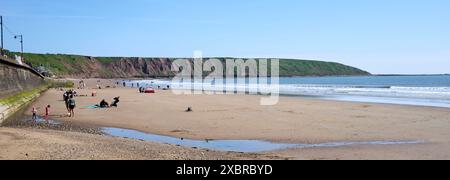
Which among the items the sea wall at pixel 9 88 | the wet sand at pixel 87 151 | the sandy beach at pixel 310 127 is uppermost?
the sea wall at pixel 9 88

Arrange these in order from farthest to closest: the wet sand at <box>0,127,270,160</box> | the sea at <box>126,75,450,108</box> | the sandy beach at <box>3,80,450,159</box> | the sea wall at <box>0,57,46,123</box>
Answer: the sea at <box>126,75,450,108</box> < the sea wall at <box>0,57,46,123</box> < the sandy beach at <box>3,80,450,159</box> < the wet sand at <box>0,127,270,160</box>

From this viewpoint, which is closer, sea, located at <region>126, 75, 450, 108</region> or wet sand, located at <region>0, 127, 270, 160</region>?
wet sand, located at <region>0, 127, 270, 160</region>

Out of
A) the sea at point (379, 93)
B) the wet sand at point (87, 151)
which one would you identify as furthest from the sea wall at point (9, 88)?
the sea at point (379, 93)

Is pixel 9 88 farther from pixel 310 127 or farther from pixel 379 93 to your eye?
pixel 379 93

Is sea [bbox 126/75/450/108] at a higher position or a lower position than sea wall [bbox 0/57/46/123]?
lower

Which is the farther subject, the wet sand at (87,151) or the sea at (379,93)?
the sea at (379,93)

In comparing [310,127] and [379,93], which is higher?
[379,93]

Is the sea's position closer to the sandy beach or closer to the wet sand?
the sandy beach

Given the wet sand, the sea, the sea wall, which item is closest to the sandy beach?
the wet sand

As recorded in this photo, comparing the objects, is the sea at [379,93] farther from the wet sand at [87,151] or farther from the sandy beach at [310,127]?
the wet sand at [87,151]

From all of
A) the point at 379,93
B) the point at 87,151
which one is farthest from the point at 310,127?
the point at 379,93
